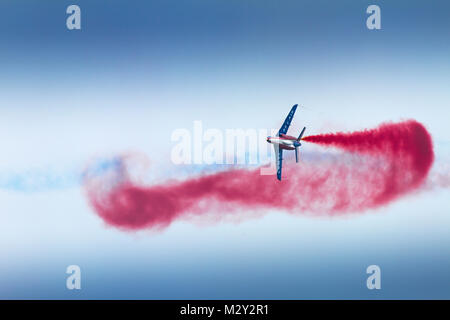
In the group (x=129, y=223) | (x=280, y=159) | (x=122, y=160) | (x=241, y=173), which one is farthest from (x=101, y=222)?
(x=280, y=159)

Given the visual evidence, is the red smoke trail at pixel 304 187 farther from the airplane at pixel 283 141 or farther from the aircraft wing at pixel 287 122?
the aircraft wing at pixel 287 122

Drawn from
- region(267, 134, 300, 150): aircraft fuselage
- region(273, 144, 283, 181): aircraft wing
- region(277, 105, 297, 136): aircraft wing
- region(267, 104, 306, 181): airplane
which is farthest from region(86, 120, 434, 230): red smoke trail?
region(277, 105, 297, 136): aircraft wing

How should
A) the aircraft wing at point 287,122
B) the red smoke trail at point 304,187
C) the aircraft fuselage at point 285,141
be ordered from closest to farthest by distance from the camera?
the aircraft fuselage at point 285,141
the aircraft wing at point 287,122
the red smoke trail at point 304,187

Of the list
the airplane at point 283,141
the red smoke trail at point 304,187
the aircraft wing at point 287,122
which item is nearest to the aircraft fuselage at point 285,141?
the airplane at point 283,141

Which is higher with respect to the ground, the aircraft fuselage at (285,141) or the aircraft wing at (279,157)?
the aircraft fuselage at (285,141)

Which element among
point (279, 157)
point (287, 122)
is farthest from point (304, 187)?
point (287, 122)
